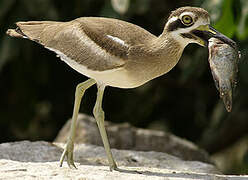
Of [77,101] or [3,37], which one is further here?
[3,37]

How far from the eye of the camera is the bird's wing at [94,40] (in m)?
4.46

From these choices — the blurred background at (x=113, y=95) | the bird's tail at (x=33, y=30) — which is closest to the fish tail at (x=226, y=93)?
the bird's tail at (x=33, y=30)

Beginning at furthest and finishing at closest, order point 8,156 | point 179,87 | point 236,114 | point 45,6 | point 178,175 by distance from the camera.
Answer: point 179,87
point 236,114
point 45,6
point 8,156
point 178,175

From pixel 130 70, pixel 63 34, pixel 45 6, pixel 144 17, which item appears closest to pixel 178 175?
pixel 130 70

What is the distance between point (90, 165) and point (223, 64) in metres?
1.62

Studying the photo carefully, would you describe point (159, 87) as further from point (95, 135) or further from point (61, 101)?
point (95, 135)

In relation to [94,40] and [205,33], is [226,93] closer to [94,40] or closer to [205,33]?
[205,33]

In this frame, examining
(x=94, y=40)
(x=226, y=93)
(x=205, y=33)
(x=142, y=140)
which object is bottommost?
(x=142, y=140)

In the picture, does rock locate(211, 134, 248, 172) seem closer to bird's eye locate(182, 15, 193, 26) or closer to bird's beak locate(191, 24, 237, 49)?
bird's beak locate(191, 24, 237, 49)

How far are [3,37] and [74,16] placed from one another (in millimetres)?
1072

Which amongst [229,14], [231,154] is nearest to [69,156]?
[229,14]

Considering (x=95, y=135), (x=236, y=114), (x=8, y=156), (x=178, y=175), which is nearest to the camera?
(x=178, y=175)

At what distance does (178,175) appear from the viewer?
15.4 feet

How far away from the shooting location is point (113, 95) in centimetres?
898
